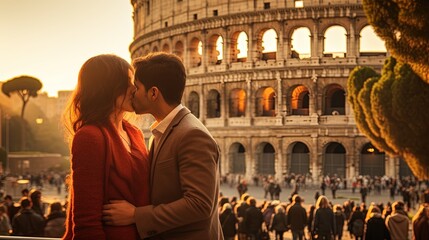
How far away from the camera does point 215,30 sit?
36062mm

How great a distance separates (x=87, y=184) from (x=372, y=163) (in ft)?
104

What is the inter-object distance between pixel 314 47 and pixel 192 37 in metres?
8.19

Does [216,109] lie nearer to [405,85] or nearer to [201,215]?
[405,85]

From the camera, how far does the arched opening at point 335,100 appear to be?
111ft

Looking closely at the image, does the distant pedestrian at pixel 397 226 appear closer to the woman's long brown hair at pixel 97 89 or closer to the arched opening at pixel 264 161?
the woman's long brown hair at pixel 97 89

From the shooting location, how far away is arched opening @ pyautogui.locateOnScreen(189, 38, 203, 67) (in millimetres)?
37656

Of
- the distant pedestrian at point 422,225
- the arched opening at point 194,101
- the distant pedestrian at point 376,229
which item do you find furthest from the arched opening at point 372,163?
the distant pedestrian at point 422,225

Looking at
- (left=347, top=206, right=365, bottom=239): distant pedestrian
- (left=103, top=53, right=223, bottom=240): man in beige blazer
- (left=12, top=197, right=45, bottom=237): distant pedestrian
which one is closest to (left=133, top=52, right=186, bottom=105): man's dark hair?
(left=103, top=53, right=223, bottom=240): man in beige blazer

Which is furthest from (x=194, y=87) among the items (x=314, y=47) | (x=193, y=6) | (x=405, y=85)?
(x=405, y=85)

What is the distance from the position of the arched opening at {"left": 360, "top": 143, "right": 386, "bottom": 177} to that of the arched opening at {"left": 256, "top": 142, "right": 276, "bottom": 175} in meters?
5.04

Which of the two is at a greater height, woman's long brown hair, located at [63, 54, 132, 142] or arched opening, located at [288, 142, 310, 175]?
woman's long brown hair, located at [63, 54, 132, 142]

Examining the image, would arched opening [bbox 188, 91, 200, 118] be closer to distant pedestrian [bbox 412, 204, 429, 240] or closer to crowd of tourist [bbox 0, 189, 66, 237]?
crowd of tourist [bbox 0, 189, 66, 237]

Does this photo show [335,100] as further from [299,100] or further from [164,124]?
[164,124]

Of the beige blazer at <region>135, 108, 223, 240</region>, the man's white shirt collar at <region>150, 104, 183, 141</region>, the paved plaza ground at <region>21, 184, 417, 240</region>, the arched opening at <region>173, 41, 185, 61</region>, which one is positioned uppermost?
the arched opening at <region>173, 41, 185, 61</region>
